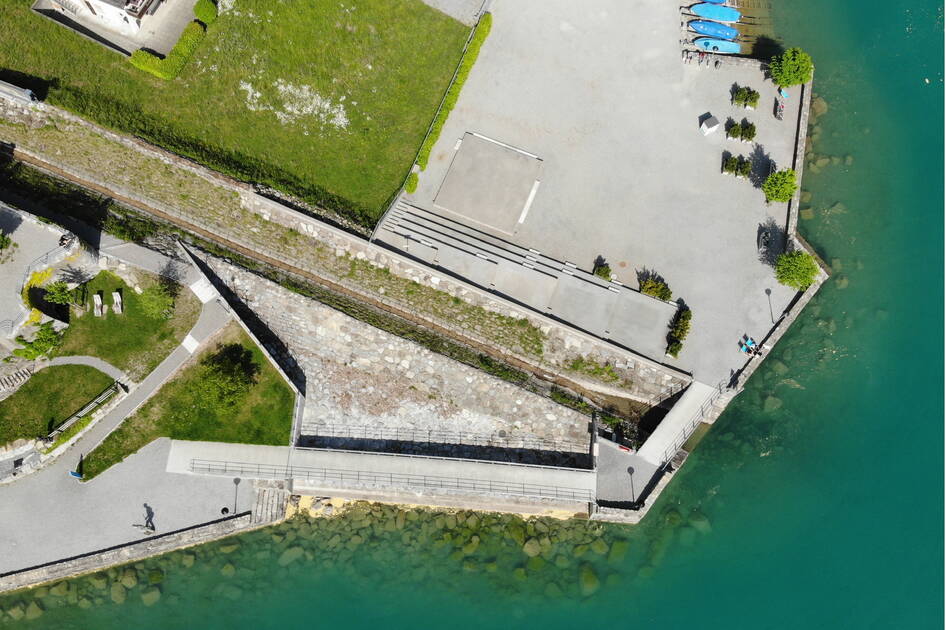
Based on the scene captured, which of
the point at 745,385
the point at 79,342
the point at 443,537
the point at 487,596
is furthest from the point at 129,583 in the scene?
the point at 745,385

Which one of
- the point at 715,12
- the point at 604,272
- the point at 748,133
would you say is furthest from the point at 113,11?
the point at 748,133

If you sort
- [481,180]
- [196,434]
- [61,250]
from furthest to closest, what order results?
[481,180], [196,434], [61,250]

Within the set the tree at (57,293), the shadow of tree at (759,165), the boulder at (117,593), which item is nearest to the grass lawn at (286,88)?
the tree at (57,293)

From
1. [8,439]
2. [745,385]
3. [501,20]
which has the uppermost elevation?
Result: [501,20]

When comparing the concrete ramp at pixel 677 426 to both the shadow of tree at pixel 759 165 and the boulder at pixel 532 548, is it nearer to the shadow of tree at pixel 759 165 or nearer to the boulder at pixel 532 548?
the boulder at pixel 532 548

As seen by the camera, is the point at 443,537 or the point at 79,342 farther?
the point at 443,537

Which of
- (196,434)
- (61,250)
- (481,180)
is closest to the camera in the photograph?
(61,250)

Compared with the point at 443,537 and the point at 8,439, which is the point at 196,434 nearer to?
the point at 8,439
